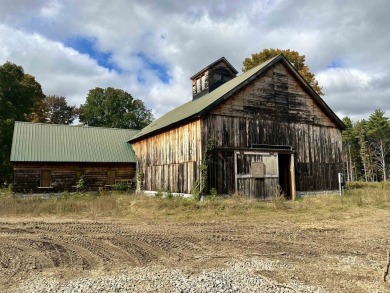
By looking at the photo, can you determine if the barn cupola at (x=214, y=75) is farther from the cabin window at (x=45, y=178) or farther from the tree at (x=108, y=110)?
the tree at (x=108, y=110)

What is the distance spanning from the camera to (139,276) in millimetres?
5586

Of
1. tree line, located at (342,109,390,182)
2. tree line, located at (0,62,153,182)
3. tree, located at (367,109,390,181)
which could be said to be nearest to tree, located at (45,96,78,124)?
tree line, located at (0,62,153,182)

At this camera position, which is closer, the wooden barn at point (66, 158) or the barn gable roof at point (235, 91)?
the barn gable roof at point (235, 91)

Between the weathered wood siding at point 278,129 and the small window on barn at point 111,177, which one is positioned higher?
the weathered wood siding at point 278,129

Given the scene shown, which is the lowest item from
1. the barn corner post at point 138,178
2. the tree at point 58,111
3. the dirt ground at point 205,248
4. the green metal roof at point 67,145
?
the dirt ground at point 205,248

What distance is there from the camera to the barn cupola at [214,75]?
981 inches

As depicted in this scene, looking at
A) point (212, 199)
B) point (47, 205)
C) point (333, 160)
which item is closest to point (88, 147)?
point (47, 205)

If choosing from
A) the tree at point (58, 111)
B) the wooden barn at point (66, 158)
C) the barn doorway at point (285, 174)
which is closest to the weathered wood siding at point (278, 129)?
the barn doorway at point (285, 174)

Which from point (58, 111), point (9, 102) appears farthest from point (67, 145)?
point (58, 111)

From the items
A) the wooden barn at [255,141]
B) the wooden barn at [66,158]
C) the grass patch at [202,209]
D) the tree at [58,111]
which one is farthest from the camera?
the tree at [58,111]

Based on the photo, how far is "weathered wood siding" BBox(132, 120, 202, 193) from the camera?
17.4 meters

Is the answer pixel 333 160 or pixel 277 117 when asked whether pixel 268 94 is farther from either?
pixel 333 160

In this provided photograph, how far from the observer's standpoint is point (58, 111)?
5609 cm

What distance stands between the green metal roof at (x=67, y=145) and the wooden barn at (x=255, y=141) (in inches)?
204
